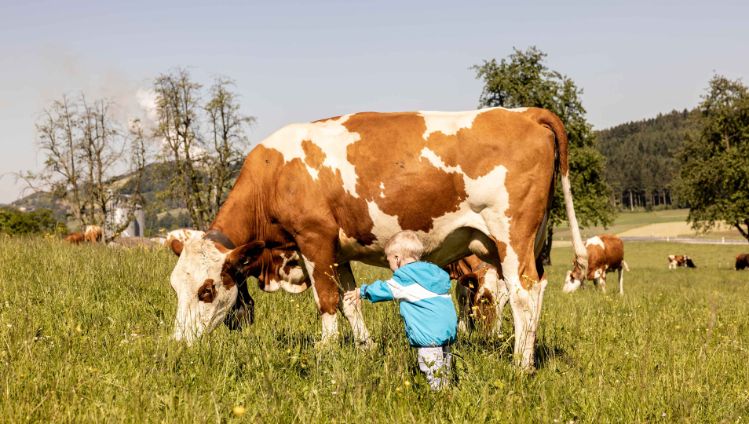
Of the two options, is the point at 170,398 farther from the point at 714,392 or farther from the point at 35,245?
the point at 35,245

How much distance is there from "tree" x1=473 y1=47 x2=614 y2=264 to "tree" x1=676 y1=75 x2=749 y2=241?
7.54 m

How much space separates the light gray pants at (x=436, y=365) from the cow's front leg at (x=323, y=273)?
5.07 feet

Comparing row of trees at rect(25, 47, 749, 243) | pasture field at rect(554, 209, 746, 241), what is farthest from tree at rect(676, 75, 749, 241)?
pasture field at rect(554, 209, 746, 241)

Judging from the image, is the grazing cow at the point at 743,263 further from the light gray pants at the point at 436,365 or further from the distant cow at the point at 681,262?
the light gray pants at the point at 436,365

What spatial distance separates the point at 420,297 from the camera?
4.68m

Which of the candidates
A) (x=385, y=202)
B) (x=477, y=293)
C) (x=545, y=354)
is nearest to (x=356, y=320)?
(x=385, y=202)

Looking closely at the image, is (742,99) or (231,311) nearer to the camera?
(231,311)

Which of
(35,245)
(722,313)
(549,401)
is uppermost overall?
(35,245)

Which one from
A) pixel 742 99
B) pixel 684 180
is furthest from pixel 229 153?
pixel 742 99

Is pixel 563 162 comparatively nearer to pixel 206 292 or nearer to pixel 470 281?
pixel 470 281

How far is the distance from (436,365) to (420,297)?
1.74ft

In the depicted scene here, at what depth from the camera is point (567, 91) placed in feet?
154

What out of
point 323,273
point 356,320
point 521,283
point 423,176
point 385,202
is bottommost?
point 356,320

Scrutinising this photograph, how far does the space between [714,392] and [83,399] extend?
4681 mm
